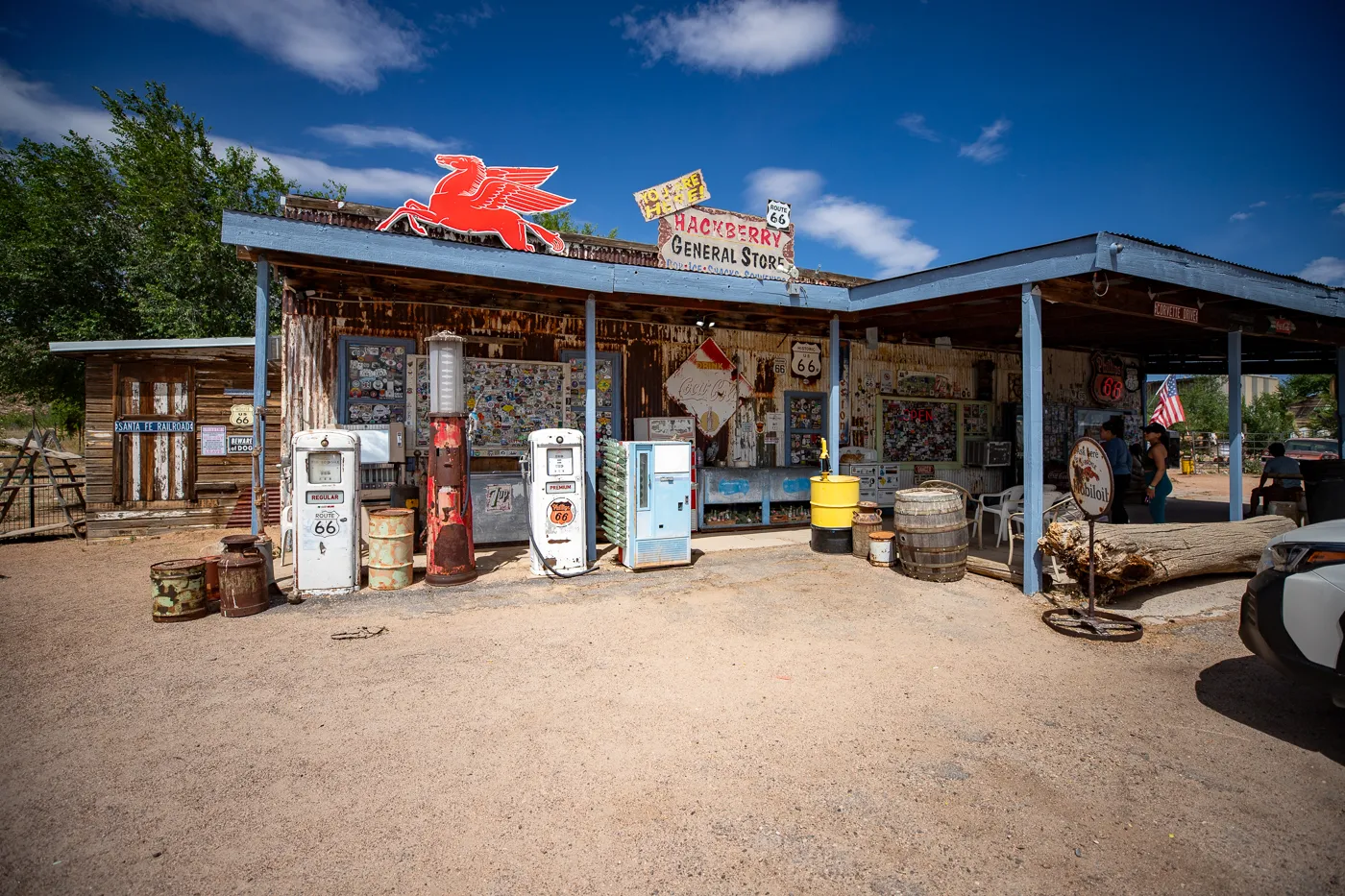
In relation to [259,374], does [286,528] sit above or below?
below

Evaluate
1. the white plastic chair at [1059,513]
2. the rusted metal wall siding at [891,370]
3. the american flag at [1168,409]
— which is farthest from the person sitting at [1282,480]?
the american flag at [1168,409]

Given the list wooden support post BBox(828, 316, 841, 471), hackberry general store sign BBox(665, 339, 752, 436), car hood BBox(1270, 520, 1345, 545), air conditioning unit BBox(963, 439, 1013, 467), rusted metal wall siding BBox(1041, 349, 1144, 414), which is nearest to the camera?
car hood BBox(1270, 520, 1345, 545)

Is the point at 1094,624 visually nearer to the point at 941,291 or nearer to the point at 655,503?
the point at 941,291

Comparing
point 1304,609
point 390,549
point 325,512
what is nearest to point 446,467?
point 390,549

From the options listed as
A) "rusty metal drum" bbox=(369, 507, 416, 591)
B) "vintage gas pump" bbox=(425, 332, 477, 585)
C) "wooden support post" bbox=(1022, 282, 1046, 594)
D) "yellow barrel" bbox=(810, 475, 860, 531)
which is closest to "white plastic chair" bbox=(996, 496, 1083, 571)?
"wooden support post" bbox=(1022, 282, 1046, 594)

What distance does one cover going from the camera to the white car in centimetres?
324

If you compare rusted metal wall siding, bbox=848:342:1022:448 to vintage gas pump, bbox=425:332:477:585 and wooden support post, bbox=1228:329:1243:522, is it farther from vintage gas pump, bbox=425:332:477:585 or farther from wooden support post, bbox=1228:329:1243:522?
vintage gas pump, bbox=425:332:477:585

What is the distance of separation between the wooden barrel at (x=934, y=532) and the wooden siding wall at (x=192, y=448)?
409 inches

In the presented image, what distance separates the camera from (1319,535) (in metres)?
3.58

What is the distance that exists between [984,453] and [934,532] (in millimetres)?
6718

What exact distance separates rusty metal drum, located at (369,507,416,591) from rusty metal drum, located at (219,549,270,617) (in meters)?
1.01

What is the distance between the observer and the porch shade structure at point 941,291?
A: 21.3 feet

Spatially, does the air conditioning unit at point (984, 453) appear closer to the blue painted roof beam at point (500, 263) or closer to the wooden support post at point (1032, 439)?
the blue painted roof beam at point (500, 263)

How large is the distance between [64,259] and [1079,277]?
23099 mm
